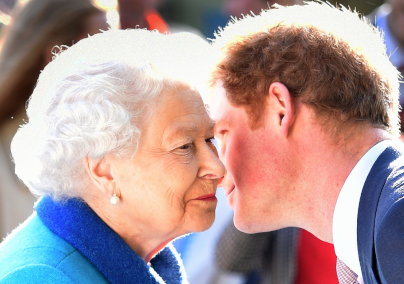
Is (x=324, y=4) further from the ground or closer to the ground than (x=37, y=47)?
closer to the ground

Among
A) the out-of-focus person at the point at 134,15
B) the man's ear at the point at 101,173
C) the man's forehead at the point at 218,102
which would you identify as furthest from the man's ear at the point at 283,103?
the out-of-focus person at the point at 134,15

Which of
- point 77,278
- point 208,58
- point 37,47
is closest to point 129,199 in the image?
point 77,278

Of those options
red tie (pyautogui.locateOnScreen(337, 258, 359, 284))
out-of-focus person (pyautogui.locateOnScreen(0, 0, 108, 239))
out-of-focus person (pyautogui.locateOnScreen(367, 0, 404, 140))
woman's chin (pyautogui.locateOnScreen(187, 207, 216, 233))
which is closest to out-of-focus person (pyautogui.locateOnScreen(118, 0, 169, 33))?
out-of-focus person (pyautogui.locateOnScreen(0, 0, 108, 239))

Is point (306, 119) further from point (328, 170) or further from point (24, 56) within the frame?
point (24, 56)

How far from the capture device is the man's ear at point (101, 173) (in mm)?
1869

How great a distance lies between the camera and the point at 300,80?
2.14 m

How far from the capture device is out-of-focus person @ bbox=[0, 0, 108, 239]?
3232mm

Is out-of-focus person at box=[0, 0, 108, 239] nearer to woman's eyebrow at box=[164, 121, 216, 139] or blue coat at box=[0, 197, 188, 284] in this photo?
blue coat at box=[0, 197, 188, 284]

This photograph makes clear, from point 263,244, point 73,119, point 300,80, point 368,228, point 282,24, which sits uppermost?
point 73,119

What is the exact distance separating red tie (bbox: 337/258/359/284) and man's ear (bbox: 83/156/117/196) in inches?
40.0

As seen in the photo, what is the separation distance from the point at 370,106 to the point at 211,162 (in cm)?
75

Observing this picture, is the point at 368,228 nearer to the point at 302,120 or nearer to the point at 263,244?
the point at 302,120

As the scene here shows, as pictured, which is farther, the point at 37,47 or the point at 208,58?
the point at 37,47

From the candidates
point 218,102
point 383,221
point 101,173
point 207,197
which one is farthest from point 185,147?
point 383,221
